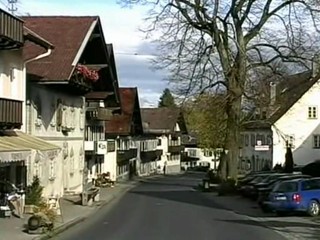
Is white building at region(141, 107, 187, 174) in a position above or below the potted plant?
above

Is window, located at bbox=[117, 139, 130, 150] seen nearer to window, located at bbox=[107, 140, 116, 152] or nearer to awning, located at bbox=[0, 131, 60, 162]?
window, located at bbox=[107, 140, 116, 152]

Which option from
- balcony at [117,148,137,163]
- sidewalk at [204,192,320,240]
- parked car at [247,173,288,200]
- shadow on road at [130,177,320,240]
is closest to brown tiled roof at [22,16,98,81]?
shadow on road at [130,177,320,240]

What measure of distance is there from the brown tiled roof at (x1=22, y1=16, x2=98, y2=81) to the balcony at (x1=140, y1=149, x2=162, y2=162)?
60492mm

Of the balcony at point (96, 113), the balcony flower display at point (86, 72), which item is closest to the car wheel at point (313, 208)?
the balcony flower display at point (86, 72)

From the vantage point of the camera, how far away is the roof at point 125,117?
276 ft

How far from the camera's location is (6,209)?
30375mm

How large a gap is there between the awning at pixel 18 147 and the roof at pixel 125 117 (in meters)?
47.5

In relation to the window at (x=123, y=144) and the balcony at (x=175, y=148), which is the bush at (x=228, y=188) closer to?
the window at (x=123, y=144)

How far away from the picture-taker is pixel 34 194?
34000 millimetres

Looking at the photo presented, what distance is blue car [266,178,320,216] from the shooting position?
112 ft

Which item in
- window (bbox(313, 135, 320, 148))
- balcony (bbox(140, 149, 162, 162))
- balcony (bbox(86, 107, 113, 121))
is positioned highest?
balcony (bbox(86, 107, 113, 121))

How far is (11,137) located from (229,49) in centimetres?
2250

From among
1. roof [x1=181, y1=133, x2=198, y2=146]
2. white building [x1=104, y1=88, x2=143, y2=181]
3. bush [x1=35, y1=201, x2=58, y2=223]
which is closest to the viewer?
bush [x1=35, y1=201, x2=58, y2=223]

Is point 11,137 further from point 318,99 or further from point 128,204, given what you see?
point 318,99
